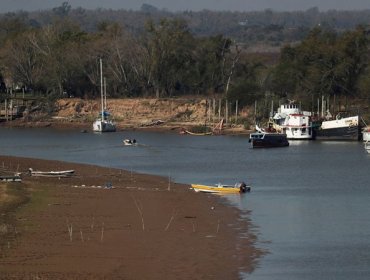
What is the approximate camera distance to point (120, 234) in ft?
136

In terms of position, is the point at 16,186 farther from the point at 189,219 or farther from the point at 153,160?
the point at 153,160

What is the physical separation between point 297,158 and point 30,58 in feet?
243

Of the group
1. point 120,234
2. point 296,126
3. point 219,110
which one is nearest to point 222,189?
point 120,234

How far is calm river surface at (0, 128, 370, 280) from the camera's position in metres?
38.2

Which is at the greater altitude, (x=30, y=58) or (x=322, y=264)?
(x=30, y=58)

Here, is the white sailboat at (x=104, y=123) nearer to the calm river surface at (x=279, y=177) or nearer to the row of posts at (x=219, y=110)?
the calm river surface at (x=279, y=177)

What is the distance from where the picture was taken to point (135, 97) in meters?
143

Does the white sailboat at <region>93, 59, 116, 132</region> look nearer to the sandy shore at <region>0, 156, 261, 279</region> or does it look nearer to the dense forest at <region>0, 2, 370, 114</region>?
the dense forest at <region>0, 2, 370, 114</region>

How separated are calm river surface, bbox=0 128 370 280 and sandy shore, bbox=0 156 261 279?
55.8 inches

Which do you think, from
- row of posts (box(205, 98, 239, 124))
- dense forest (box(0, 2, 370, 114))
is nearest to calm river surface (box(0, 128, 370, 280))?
row of posts (box(205, 98, 239, 124))

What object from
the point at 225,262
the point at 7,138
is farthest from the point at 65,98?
the point at 225,262

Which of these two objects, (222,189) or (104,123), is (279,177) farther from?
(104,123)

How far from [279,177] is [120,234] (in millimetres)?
29418

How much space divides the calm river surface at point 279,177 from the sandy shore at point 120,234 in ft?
4.65
